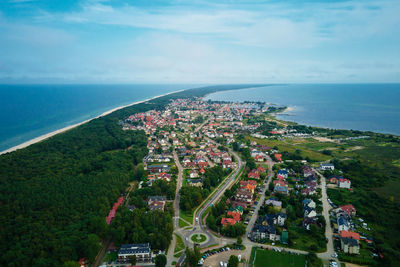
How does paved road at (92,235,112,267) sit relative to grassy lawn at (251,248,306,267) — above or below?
below

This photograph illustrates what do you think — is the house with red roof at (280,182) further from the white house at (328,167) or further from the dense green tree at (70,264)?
the dense green tree at (70,264)

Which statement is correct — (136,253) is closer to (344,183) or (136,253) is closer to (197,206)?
(197,206)

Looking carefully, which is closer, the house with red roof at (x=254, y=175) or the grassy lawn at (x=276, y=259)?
the grassy lawn at (x=276, y=259)

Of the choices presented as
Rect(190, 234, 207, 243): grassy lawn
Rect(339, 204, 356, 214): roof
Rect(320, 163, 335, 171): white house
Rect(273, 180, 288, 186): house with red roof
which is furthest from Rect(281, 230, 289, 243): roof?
Rect(320, 163, 335, 171): white house

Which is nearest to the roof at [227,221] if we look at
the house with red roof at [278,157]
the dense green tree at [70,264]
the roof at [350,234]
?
the roof at [350,234]

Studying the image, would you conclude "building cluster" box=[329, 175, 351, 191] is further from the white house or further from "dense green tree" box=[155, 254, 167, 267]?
"dense green tree" box=[155, 254, 167, 267]

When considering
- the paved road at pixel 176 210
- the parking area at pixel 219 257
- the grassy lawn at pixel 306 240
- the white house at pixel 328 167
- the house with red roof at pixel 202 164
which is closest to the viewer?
the parking area at pixel 219 257

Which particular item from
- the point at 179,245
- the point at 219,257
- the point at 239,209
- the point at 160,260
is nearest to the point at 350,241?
the point at 239,209
